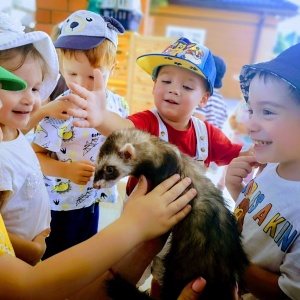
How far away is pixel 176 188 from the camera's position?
66cm

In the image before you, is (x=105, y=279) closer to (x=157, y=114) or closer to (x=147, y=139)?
(x=147, y=139)

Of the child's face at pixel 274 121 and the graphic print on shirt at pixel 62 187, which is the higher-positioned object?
the child's face at pixel 274 121

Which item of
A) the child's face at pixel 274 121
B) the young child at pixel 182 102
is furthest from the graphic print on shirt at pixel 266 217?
the young child at pixel 182 102

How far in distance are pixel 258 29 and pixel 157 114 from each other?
6.12 meters

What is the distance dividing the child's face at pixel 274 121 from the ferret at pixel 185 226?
0.53 feet

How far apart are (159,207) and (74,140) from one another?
2.01ft

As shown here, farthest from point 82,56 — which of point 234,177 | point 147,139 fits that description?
point 234,177

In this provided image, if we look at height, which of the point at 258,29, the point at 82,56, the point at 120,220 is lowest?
the point at 258,29

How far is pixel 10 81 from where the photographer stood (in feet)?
1.74

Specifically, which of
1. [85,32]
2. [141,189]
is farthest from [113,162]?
[85,32]

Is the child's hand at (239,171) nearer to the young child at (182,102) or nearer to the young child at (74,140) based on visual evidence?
the young child at (182,102)

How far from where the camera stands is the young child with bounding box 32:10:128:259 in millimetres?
1082

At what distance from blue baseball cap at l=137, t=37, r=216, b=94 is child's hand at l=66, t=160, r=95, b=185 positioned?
40 cm

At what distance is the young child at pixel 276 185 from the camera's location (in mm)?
637
